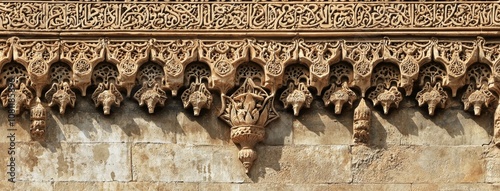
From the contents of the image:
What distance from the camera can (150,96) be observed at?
1794cm

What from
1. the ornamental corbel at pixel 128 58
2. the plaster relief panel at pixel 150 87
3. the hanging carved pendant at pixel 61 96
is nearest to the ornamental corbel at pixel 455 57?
the plaster relief panel at pixel 150 87

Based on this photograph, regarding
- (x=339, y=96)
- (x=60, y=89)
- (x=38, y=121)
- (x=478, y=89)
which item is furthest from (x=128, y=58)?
(x=478, y=89)

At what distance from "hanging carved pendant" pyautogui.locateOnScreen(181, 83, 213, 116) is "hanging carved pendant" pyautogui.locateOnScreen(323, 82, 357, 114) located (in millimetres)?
782

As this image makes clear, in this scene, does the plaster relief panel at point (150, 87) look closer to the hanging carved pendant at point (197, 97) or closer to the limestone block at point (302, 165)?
the hanging carved pendant at point (197, 97)

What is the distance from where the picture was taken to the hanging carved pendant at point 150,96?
58.9ft

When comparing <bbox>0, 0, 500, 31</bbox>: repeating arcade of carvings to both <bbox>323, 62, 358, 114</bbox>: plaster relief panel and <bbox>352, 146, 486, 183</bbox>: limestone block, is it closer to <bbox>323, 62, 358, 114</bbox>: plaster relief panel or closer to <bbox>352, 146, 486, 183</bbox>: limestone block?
<bbox>323, 62, 358, 114</bbox>: plaster relief panel

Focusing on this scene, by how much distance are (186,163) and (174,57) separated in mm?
710

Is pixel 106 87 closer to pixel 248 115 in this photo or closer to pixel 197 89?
pixel 197 89

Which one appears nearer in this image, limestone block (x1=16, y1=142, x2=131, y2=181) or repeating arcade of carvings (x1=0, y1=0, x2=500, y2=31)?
limestone block (x1=16, y1=142, x2=131, y2=181)

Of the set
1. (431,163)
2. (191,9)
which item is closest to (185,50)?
(191,9)

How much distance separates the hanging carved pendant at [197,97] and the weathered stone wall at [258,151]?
0.08m

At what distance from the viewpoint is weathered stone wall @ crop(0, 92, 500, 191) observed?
17.9 metres

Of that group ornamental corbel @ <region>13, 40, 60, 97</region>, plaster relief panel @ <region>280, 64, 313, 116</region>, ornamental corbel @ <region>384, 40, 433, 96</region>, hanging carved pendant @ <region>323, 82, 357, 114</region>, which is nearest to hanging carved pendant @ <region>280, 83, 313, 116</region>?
plaster relief panel @ <region>280, 64, 313, 116</region>

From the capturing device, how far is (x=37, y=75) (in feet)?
58.8
